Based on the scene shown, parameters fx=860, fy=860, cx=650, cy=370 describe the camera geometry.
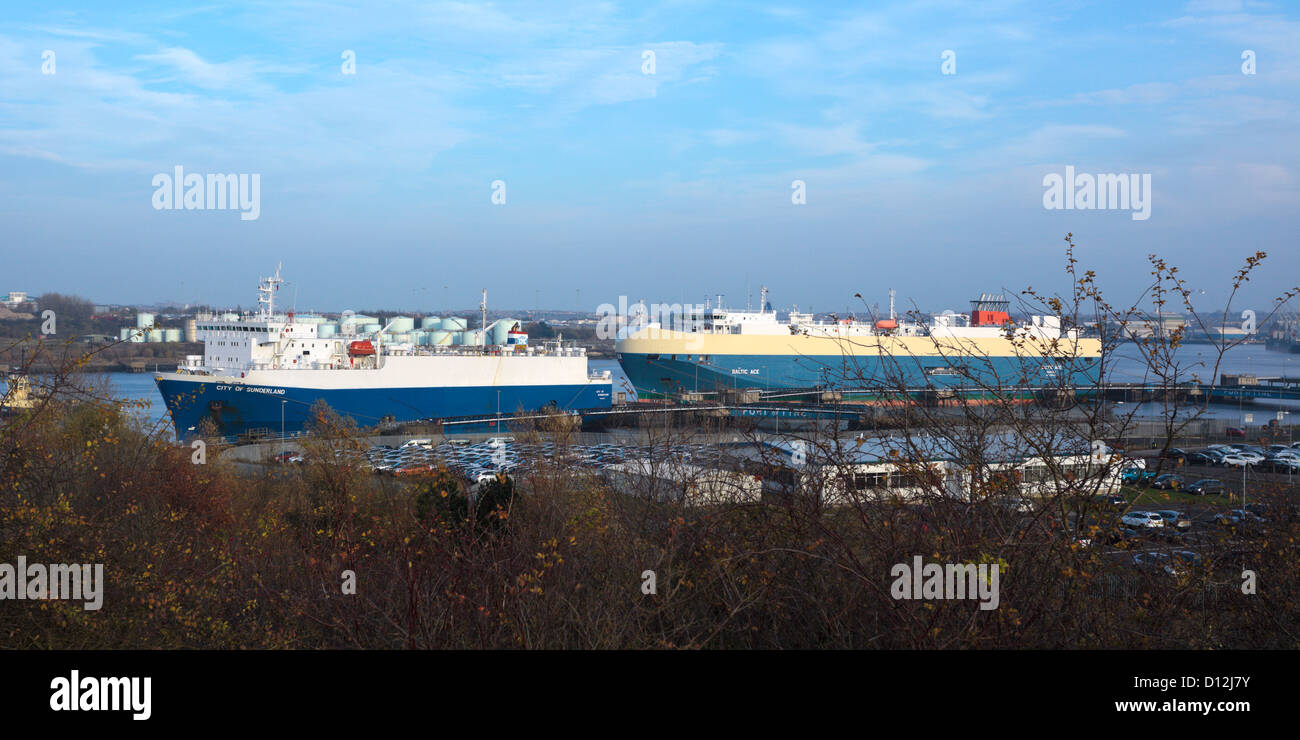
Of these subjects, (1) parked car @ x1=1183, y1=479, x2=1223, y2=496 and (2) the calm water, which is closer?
(1) parked car @ x1=1183, y1=479, x2=1223, y2=496

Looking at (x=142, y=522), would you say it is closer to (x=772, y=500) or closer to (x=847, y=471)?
(x=772, y=500)

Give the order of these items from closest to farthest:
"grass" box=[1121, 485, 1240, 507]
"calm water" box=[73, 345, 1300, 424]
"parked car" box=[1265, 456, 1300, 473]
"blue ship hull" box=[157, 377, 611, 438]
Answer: "grass" box=[1121, 485, 1240, 507] → "parked car" box=[1265, 456, 1300, 473] → "blue ship hull" box=[157, 377, 611, 438] → "calm water" box=[73, 345, 1300, 424]

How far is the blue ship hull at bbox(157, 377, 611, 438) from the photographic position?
2462cm

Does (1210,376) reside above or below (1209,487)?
above

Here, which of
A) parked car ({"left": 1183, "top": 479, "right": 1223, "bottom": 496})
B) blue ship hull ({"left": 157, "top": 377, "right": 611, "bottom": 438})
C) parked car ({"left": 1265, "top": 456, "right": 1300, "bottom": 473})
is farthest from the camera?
blue ship hull ({"left": 157, "top": 377, "right": 611, "bottom": 438})

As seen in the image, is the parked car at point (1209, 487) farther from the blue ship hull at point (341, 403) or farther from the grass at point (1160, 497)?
the blue ship hull at point (341, 403)

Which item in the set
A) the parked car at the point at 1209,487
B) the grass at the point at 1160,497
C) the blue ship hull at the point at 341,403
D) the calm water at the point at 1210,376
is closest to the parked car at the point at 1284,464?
the parked car at the point at 1209,487

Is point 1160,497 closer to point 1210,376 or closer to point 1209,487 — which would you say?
point 1209,487

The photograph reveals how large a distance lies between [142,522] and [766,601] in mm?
5380

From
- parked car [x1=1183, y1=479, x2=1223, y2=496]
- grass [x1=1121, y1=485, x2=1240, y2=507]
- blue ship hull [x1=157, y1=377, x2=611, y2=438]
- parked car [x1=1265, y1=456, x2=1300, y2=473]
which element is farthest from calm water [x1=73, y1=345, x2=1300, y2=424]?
grass [x1=1121, y1=485, x2=1240, y2=507]

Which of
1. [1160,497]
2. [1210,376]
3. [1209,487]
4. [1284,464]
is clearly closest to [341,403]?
[1209,487]

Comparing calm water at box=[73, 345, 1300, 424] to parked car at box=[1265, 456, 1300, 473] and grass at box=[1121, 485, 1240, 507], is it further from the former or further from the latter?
grass at box=[1121, 485, 1240, 507]

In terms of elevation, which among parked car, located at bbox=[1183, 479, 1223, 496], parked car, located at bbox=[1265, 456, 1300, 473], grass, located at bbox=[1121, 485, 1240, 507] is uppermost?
grass, located at bbox=[1121, 485, 1240, 507]

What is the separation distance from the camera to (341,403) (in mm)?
26078
